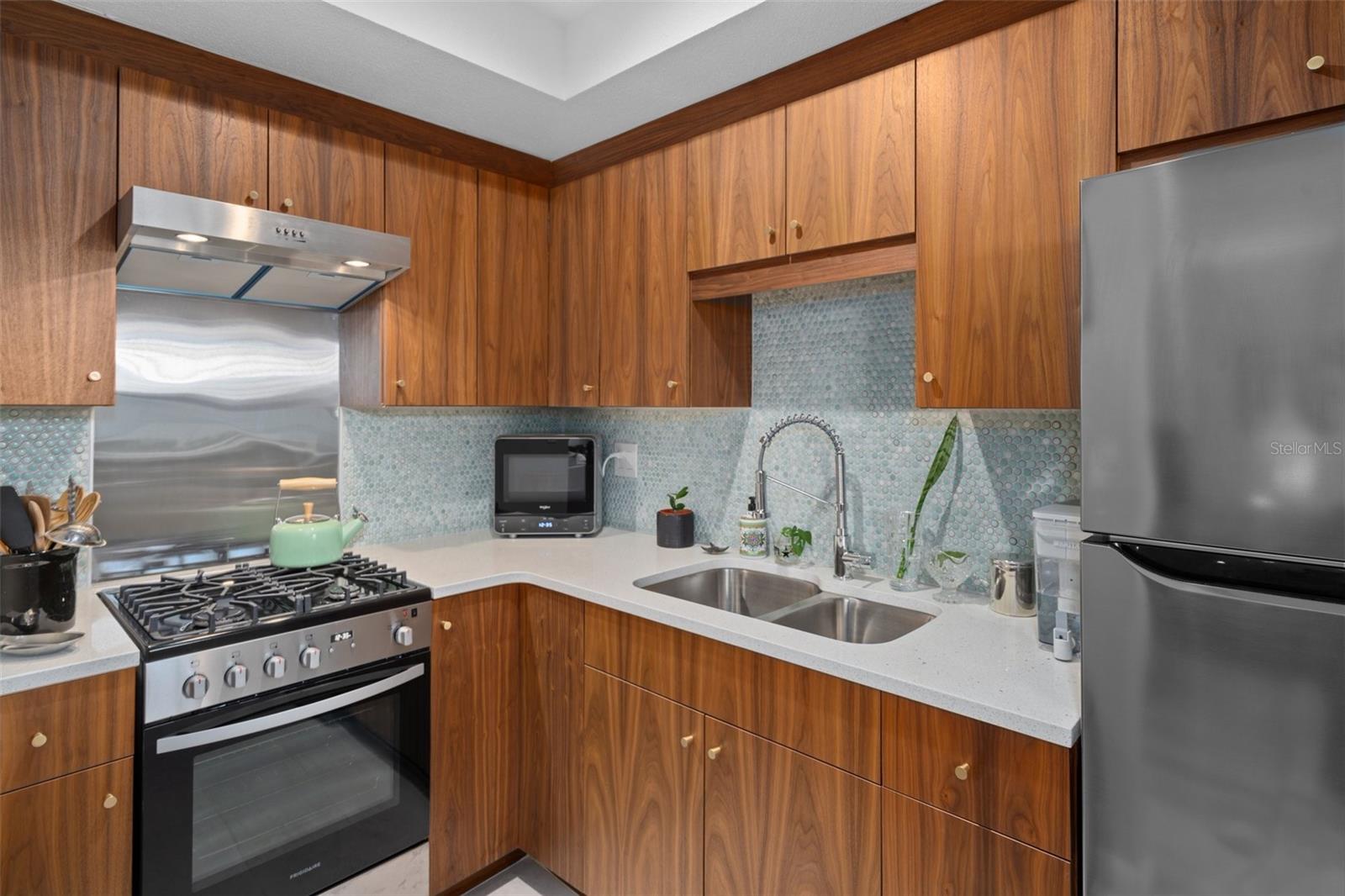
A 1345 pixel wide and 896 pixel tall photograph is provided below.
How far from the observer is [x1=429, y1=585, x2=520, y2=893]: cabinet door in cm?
→ 205

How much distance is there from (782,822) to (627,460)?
5.32 feet

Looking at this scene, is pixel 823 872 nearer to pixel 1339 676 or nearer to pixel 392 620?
pixel 1339 676

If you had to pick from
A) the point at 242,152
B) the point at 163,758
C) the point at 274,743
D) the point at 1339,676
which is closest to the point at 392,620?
the point at 274,743

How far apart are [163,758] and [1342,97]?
8.54 ft

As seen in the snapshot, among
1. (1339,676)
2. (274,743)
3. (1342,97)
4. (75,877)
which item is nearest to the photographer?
(1339,676)

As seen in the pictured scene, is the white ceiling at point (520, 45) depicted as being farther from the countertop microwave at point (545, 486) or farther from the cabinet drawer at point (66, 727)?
the cabinet drawer at point (66, 727)

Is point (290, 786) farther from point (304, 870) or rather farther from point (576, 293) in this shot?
point (576, 293)

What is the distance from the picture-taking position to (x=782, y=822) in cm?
157

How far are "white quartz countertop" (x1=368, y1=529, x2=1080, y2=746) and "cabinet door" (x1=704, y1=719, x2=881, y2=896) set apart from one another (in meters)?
0.24

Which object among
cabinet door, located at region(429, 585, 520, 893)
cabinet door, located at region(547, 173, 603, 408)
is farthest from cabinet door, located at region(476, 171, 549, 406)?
cabinet door, located at region(429, 585, 520, 893)

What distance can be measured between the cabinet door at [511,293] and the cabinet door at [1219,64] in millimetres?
1952

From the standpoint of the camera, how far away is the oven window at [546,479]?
9.02ft

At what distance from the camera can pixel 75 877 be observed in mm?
1460

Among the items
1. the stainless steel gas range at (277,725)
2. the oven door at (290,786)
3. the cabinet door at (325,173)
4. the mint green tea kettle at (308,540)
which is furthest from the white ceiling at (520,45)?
the oven door at (290,786)
